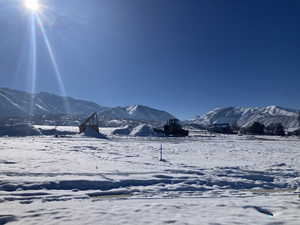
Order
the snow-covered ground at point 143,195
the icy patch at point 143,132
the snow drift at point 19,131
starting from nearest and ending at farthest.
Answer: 1. the snow-covered ground at point 143,195
2. the snow drift at point 19,131
3. the icy patch at point 143,132

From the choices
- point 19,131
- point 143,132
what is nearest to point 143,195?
point 143,132

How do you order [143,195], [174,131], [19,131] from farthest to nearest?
[174,131] → [19,131] → [143,195]

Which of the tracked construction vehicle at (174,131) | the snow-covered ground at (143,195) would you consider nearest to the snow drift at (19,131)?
the tracked construction vehicle at (174,131)

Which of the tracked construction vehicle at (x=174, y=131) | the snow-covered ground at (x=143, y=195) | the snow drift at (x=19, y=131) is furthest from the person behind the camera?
the tracked construction vehicle at (x=174, y=131)

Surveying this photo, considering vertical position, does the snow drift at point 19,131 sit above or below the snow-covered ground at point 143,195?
above

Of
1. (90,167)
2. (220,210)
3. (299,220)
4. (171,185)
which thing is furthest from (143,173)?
(299,220)

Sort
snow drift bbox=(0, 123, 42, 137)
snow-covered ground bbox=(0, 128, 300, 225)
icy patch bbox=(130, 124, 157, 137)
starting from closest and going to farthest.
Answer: snow-covered ground bbox=(0, 128, 300, 225) → snow drift bbox=(0, 123, 42, 137) → icy patch bbox=(130, 124, 157, 137)

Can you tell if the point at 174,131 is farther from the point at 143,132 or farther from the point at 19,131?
the point at 19,131

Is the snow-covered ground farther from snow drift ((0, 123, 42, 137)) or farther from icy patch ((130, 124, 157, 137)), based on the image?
icy patch ((130, 124, 157, 137))

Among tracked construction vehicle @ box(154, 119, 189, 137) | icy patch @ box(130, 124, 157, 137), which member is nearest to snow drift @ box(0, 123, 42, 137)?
icy patch @ box(130, 124, 157, 137)

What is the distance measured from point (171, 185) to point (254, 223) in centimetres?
364

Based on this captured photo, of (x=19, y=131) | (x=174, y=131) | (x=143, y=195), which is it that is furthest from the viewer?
(x=174, y=131)

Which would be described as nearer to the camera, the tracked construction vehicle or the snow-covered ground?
the snow-covered ground

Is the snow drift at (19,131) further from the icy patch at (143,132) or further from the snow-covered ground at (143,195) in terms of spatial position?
the snow-covered ground at (143,195)
